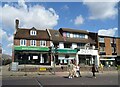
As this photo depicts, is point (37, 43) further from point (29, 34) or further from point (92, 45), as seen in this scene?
point (92, 45)

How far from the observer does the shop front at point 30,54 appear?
48312mm

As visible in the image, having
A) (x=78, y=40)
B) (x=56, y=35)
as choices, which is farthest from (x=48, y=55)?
(x=78, y=40)

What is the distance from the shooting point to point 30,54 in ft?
163

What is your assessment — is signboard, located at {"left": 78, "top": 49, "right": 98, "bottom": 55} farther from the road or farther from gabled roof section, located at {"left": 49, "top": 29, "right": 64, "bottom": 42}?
the road

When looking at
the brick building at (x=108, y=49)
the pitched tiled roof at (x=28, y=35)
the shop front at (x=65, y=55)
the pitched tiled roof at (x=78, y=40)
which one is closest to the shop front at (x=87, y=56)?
the shop front at (x=65, y=55)

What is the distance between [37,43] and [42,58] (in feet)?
12.1

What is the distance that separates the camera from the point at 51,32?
184ft

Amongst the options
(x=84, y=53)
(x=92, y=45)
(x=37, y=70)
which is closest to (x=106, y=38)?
(x=92, y=45)

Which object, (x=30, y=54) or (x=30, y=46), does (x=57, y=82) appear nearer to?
(x=30, y=54)

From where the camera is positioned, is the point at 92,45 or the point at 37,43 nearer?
the point at 37,43

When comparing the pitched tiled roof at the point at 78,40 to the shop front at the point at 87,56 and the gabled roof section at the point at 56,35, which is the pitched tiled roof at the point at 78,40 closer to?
the gabled roof section at the point at 56,35

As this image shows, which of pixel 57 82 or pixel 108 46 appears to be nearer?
pixel 57 82

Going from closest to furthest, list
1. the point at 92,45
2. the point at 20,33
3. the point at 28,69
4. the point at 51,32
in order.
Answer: the point at 28,69 → the point at 20,33 → the point at 51,32 → the point at 92,45

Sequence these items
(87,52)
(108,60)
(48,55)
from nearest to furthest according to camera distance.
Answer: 1. (48,55)
2. (87,52)
3. (108,60)
